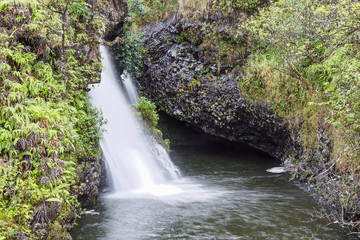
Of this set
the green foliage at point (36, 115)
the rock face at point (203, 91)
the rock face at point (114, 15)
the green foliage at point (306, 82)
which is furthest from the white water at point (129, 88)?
the green foliage at point (36, 115)

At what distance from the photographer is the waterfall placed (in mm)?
9422

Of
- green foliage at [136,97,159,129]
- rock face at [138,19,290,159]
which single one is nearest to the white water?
rock face at [138,19,290,159]

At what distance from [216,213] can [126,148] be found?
4412 mm

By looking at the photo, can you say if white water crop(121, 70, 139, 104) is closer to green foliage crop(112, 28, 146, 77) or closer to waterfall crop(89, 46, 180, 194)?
green foliage crop(112, 28, 146, 77)

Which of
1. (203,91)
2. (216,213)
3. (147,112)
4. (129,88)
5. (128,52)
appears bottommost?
(216,213)

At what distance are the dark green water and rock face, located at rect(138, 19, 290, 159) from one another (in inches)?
81.6

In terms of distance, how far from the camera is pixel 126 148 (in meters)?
10.5

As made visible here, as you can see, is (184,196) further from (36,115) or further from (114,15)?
(114,15)

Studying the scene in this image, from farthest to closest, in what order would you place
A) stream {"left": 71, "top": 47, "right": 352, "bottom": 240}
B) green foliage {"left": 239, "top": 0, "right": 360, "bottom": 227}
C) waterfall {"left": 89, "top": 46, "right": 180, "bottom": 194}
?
waterfall {"left": 89, "top": 46, "right": 180, "bottom": 194} → green foliage {"left": 239, "top": 0, "right": 360, "bottom": 227} → stream {"left": 71, "top": 47, "right": 352, "bottom": 240}

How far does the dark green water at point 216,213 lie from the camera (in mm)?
6289

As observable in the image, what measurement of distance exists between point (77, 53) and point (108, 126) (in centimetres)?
351

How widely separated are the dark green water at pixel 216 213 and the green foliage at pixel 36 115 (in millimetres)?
1280

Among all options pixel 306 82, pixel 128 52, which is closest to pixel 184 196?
pixel 306 82

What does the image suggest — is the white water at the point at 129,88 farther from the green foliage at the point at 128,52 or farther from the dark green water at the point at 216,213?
the dark green water at the point at 216,213
